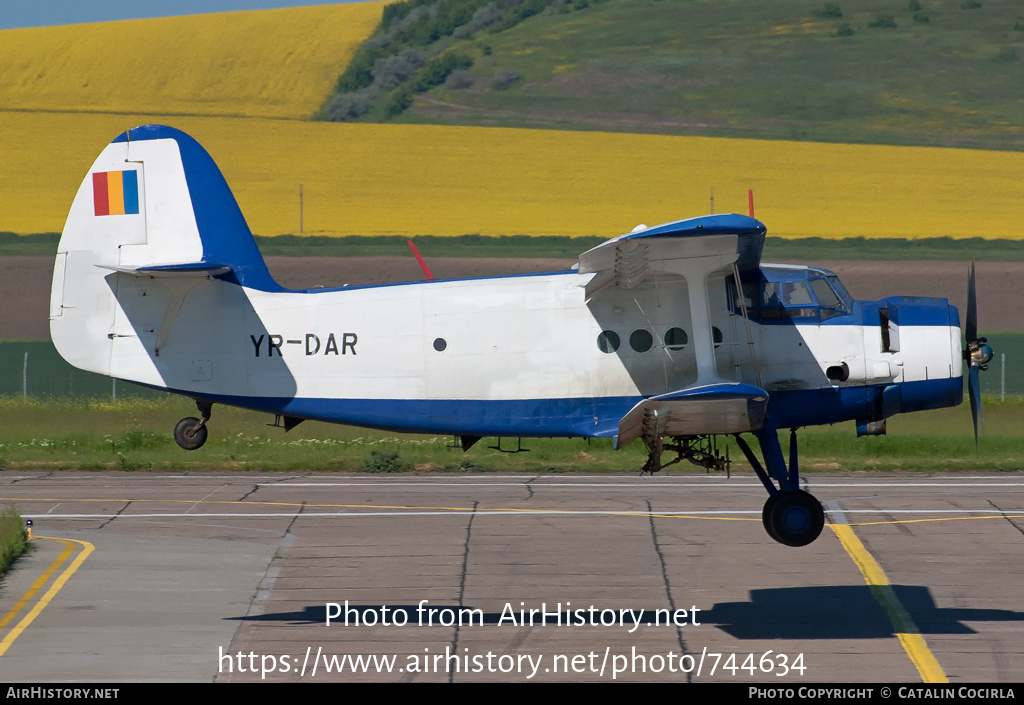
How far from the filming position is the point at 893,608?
59.4 feet

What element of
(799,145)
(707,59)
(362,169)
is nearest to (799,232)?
(799,145)

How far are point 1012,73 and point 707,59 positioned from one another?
1702 cm

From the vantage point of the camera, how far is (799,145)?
201ft

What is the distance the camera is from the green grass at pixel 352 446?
104 ft

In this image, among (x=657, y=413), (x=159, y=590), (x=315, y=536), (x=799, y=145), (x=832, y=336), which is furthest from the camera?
(x=799, y=145)

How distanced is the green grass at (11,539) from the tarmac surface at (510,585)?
13.1 inches

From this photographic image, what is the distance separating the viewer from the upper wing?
511 inches

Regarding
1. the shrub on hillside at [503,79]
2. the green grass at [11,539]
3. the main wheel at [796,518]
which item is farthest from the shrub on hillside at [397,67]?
the main wheel at [796,518]

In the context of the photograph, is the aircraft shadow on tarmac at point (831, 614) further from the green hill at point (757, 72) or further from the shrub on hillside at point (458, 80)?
the shrub on hillside at point (458, 80)

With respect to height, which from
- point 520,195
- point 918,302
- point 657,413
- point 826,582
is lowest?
point 826,582

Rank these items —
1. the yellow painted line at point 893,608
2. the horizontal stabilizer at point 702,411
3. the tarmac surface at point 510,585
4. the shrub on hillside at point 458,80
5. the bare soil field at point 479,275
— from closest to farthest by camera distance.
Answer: the horizontal stabilizer at point 702,411
the yellow painted line at point 893,608
the tarmac surface at point 510,585
the bare soil field at point 479,275
the shrub on hillside at point 458,80

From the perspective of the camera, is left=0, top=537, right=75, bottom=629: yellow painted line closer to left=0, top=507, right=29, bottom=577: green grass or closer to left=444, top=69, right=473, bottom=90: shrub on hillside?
left=0, top=507, right=29, bottom=577: green grass

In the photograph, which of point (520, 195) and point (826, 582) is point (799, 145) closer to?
point (520, 195)

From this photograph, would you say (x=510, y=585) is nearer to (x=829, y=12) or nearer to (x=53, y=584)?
(x=53, y=584)
